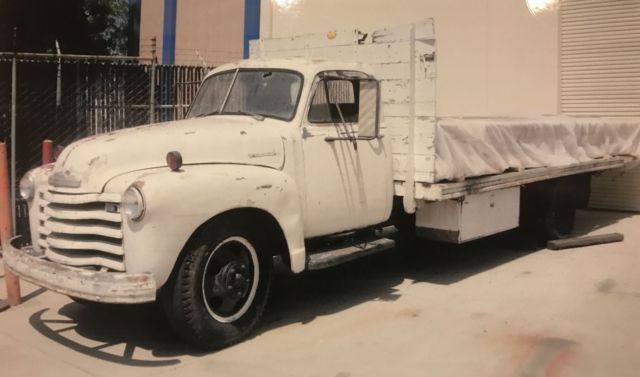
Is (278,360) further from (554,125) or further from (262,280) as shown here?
(554,125)

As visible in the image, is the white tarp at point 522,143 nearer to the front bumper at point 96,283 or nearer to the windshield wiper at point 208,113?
the windshield wiper at point 208,113

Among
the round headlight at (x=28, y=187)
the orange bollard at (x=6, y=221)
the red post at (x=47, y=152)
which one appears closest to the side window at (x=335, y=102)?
the round headlight at (x=28, y=187)

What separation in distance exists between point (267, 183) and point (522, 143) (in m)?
3.87

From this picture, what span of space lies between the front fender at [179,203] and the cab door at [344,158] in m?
0.63

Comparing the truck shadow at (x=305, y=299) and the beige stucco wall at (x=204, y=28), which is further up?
the beige stucco wall at (x=204, y=28)

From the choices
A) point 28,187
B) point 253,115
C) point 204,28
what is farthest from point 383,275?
point 204,28

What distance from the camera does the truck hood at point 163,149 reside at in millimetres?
4691

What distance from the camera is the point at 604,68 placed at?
11.6m

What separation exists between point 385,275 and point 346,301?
1119 mm

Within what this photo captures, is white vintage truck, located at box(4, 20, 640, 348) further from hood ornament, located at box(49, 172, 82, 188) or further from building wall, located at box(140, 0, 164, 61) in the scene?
building wall, located at box(140, 0, 164, 61)

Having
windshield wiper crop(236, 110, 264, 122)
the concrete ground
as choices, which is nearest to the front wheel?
the concrete ground

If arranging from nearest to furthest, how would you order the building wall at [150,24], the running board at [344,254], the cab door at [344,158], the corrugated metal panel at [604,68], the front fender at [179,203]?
the front fender at [179,203], the running board at [344,254], the cab door at [344,158], the corrugated metal panel at [604,68], the building wall at [150,24]

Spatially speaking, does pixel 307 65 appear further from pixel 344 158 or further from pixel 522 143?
pixel 522 143

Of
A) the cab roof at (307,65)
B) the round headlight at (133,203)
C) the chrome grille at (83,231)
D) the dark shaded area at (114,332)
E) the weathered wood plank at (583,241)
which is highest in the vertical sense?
the cab roof at (307,65)
